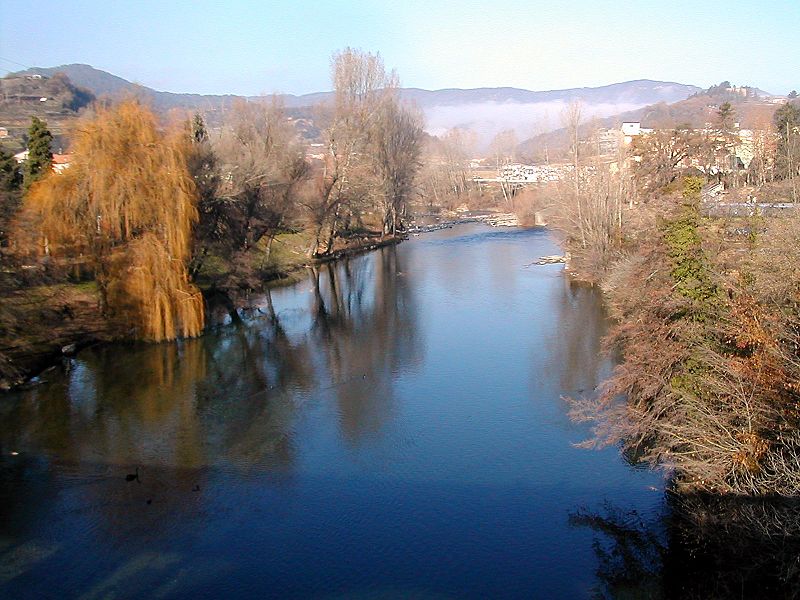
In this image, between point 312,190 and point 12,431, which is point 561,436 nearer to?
point 12,431

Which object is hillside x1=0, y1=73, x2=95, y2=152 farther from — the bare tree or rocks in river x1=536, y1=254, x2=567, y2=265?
rocks in river x1=536, y1=254, x2=567, y2=265

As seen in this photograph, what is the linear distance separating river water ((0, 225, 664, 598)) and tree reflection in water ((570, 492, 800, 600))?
0.81 ft

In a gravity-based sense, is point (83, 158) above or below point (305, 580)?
above

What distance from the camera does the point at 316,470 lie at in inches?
416

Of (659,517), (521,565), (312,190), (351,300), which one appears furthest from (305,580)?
(312,190)

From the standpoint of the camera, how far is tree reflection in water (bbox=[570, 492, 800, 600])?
670 centimetres

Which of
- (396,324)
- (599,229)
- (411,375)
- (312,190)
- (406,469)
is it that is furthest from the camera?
(312,190)

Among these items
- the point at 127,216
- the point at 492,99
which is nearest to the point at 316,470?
the point at 127,216

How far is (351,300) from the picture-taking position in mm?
22266

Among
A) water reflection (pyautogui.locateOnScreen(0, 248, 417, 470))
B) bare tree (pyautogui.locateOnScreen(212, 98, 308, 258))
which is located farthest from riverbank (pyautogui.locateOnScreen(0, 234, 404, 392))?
bare tree (pyautogui.locateOnScreen(212, 98, 308, 258))

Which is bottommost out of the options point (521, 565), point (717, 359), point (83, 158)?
point (521, 565)

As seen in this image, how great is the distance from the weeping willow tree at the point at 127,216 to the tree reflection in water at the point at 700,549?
424 inches

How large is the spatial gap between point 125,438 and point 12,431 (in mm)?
1931

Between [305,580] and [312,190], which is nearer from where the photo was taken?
[305,580]
